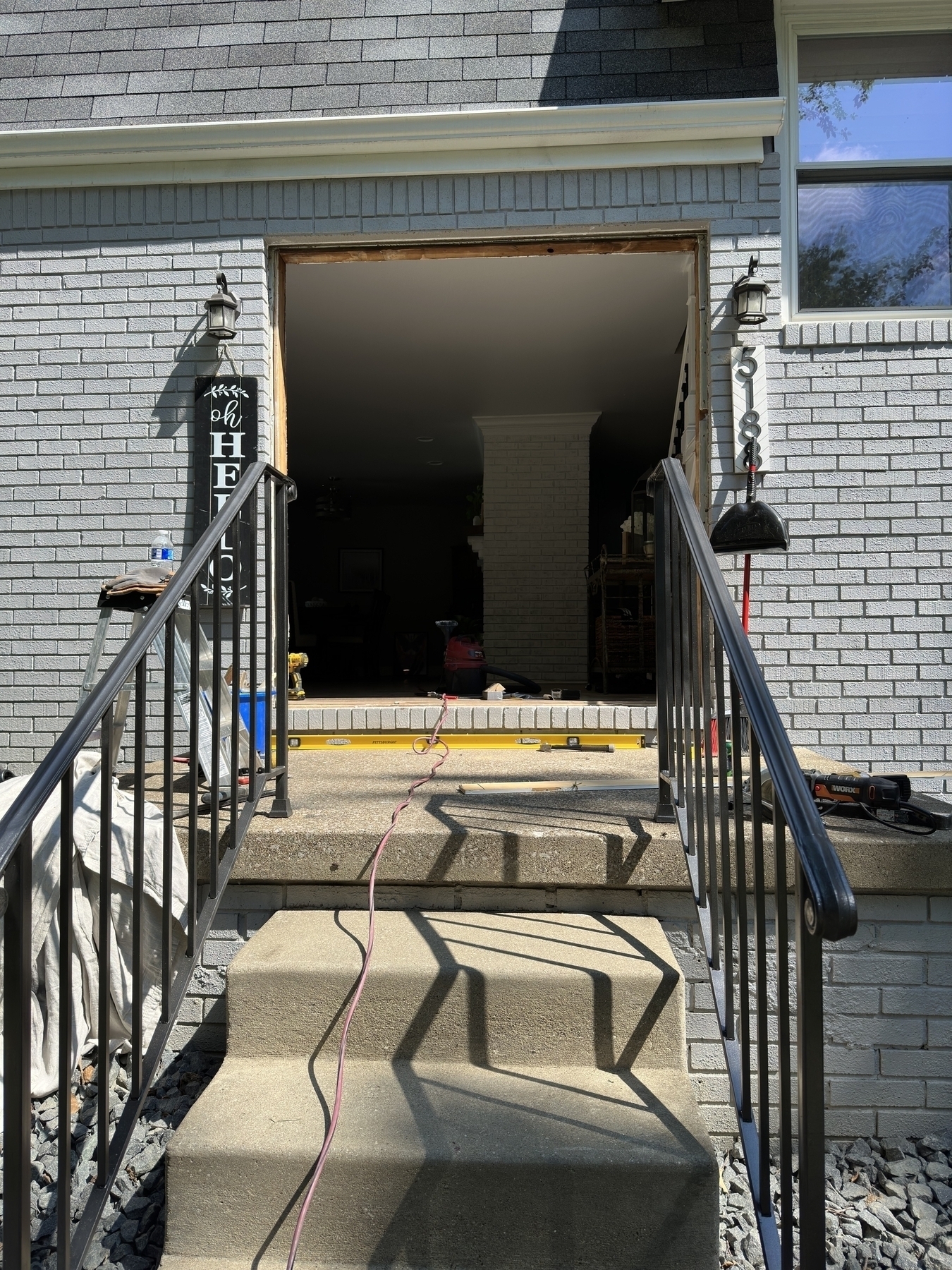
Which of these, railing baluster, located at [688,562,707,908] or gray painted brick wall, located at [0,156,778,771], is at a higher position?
gray painted brick wall, located at [0,156,778,771]

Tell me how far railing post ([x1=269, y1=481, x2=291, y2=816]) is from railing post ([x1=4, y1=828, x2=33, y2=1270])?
1.12 m

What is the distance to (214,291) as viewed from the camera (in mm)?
4047

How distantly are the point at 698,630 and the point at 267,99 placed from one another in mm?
3400

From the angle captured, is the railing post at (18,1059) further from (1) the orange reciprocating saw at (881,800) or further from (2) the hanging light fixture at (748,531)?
(2) the hanging light fixture at (748,531)

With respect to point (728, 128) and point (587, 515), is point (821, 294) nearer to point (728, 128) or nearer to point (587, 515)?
point (728, 128)

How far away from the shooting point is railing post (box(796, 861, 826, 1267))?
3.97 ft

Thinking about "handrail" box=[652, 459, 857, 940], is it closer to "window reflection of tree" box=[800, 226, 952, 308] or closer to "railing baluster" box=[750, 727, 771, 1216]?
"railing baluster" box=[750, 727, 771, 1216]

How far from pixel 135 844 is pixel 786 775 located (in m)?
1.15

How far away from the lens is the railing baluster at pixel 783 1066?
1293mm

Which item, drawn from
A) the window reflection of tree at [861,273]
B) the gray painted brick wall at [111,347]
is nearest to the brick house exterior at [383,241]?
the gray painted brick wall at [111,347]

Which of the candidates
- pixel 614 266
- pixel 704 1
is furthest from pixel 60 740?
pixel 614 266

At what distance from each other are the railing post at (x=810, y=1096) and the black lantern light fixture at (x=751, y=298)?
3106 mm

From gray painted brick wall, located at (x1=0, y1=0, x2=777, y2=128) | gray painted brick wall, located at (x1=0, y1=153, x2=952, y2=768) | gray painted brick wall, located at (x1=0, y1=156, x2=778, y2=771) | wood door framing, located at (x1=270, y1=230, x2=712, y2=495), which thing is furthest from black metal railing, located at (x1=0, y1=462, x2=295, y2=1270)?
gray painted brick wall, located at (x1=0, y1=0, x2=777, y2=128)

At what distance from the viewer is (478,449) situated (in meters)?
10.2
